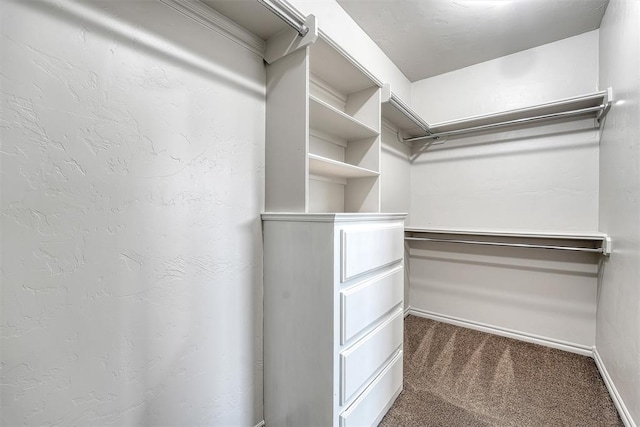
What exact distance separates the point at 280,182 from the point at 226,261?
475mm

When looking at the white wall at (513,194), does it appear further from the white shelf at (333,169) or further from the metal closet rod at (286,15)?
the metal closet rod at (286,15)

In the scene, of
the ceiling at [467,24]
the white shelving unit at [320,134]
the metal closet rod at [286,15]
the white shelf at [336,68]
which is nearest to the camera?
the metal closet rod at [286,15]

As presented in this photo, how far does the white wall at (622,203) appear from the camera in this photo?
1.29 m

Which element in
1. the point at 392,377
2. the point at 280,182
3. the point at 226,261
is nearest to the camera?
the point at 226,261

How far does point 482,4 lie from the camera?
1751 millimetres

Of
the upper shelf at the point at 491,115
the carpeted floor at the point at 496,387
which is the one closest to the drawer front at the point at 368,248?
the carpeted floor at the point at 496,387

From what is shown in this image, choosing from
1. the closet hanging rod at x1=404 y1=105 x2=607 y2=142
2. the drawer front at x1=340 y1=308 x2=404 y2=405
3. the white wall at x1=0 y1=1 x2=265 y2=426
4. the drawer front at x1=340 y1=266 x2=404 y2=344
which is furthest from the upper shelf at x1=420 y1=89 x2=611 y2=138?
the white wall at x1=0 y1=1 x2=265 y2=426

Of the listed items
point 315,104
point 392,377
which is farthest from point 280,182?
point 392,377

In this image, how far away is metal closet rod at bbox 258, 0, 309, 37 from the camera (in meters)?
1.05

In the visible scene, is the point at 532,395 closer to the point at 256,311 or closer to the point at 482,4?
the point at 256,311

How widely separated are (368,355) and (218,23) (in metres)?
1.77

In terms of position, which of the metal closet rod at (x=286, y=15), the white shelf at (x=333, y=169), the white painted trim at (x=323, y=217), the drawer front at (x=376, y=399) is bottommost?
the drawer front at (x=376, y=399)

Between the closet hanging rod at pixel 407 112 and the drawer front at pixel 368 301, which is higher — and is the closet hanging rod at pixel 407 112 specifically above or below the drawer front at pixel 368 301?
above

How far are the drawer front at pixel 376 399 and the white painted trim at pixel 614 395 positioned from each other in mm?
1144
